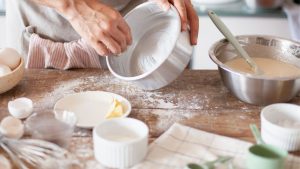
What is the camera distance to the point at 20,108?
3.29ft

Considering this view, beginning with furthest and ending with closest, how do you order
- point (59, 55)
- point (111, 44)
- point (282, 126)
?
point (59, 55)
point (111, 44)
point (282, 126)

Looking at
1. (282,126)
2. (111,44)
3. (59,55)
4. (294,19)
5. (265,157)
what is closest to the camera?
(265,157)

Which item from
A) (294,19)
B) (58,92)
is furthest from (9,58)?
(294,19)

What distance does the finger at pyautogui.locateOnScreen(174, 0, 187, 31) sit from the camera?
1051mm

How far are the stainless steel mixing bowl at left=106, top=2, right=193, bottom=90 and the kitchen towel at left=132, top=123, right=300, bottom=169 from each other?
14cm

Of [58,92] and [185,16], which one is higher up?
[185,16]

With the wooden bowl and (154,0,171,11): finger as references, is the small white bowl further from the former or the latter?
the wooden bowl

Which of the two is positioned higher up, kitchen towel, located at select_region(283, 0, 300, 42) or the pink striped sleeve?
the pink striped sleeve

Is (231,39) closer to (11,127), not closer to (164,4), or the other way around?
(164,4)

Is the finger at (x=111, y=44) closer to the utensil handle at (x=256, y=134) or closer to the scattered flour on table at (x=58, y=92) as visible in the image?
the scattered flour on table at (x=58, y=92)

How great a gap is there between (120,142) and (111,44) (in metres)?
0.27

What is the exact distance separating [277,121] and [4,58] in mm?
625

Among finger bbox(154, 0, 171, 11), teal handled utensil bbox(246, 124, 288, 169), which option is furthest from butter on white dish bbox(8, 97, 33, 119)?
teal handled utensil bbox(246, 124, 288, 169)

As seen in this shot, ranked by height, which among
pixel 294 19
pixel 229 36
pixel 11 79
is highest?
pixel 229 36
